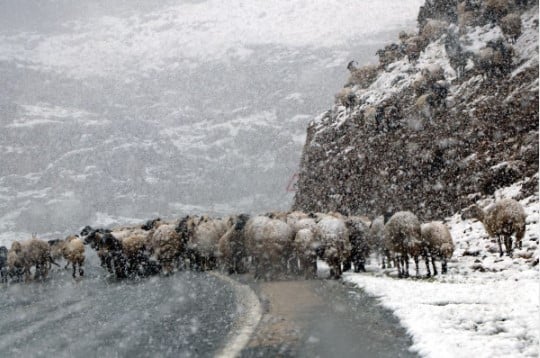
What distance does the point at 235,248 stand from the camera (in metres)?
26.4

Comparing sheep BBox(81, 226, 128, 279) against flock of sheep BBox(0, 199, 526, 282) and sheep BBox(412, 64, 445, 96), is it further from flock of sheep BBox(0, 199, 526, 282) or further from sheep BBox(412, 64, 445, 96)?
sheep BBox(412, 64, 445, 96)

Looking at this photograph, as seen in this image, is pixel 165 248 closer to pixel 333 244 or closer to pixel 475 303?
pixel 333 244

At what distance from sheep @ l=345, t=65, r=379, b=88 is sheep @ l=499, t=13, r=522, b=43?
22.0 meters

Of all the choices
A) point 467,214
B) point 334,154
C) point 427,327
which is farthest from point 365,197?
point 427,327

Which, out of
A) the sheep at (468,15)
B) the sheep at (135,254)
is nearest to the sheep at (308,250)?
the sheep at (135,254)

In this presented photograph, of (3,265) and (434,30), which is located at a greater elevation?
(434,30)

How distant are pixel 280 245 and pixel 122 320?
32.4ft

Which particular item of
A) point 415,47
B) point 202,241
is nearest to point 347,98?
point 415,47

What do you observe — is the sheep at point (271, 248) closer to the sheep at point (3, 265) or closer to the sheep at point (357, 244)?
the sheep at point (357, 244)

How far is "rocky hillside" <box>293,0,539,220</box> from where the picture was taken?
36.2 m

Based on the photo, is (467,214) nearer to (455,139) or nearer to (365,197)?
(455,139)

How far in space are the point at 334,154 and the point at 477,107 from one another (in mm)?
18045

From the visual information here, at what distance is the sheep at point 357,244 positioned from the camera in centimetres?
2345

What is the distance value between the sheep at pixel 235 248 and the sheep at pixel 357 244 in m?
5.35
